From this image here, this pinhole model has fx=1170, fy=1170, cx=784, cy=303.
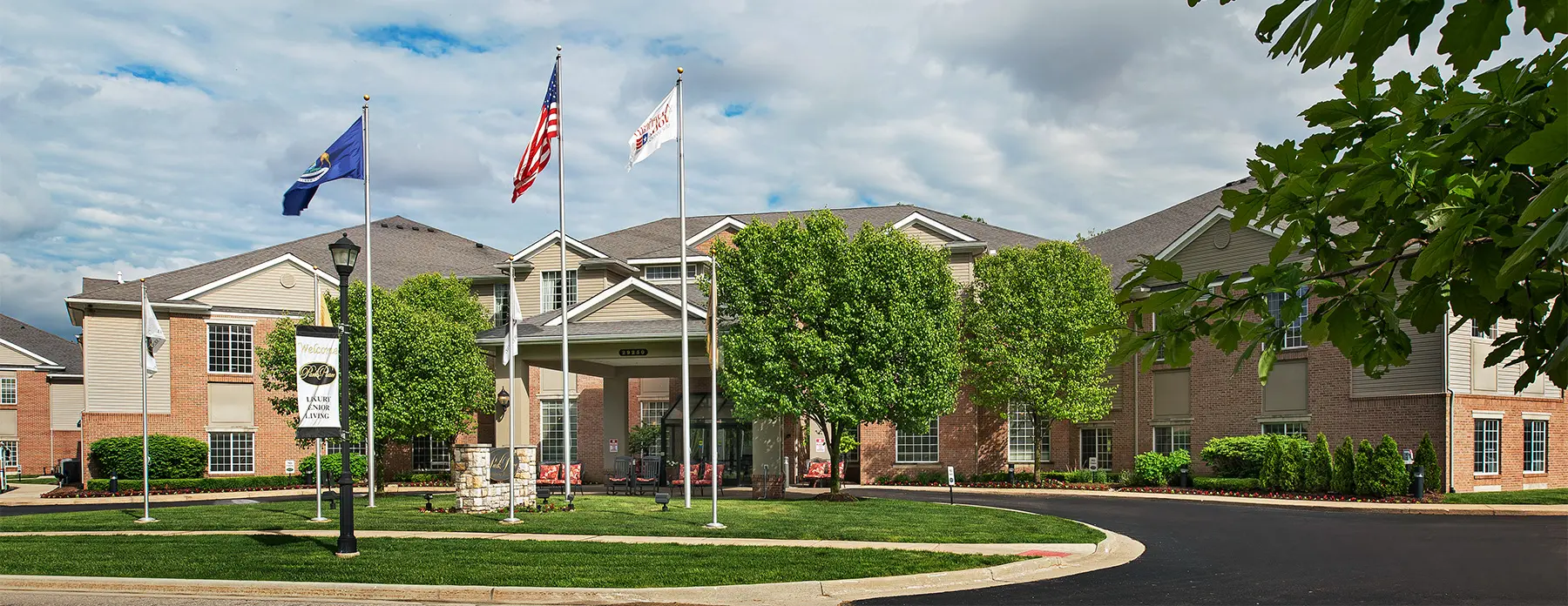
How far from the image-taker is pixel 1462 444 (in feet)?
113

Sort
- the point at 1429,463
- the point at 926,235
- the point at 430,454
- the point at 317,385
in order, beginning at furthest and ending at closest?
the point at 430,454 → the point at 926,235 → the point at 1429,463 → the point at 317,385

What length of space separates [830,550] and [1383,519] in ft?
49.6

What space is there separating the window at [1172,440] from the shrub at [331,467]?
2954 cm

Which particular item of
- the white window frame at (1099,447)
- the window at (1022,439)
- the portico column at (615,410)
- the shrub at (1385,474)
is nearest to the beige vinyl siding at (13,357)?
the portico column at (615,410)

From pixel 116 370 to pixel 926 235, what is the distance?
32.3 metres

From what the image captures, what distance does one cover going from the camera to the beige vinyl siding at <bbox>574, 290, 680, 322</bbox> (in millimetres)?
35781

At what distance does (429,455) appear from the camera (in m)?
49.9

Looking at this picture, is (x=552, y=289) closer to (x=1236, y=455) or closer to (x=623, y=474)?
(x=623, y=474)

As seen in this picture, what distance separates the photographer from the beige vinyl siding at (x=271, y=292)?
4741cm

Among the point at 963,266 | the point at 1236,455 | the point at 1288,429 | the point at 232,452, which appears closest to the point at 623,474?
the point at 963,266

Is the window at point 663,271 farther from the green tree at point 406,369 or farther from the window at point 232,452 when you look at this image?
the window at point 232,452

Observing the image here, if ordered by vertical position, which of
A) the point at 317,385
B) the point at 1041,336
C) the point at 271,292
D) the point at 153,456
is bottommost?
the point at 153,456

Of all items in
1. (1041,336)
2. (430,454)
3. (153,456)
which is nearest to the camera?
(1041,336)

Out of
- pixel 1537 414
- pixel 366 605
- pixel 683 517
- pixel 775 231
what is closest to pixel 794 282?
pixel 775 231
